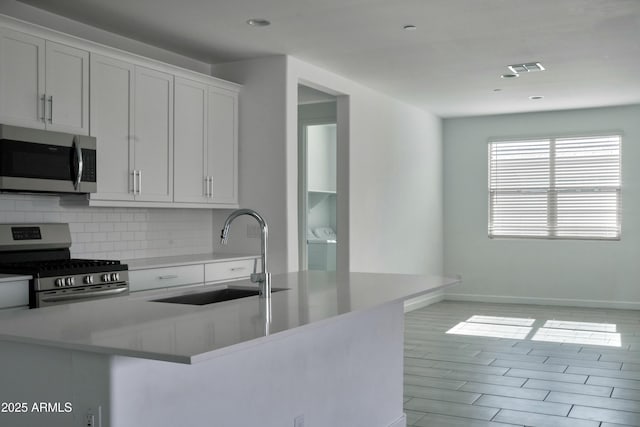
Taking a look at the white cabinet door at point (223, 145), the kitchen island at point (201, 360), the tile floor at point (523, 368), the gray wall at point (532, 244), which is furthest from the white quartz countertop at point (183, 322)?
the gray wall at point (532, 244)

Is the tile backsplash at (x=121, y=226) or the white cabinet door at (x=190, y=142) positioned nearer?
the tile backsplash at (x=121, y=226)

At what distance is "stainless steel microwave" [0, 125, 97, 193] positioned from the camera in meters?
3.86

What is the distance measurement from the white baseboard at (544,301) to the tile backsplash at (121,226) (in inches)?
179

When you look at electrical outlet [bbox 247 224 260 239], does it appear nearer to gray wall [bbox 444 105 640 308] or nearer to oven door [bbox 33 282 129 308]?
oven door [bbox 33 282 129 308]

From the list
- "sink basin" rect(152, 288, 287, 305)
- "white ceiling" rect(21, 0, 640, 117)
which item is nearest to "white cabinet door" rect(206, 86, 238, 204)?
"white ceiling" rect(21, 0, 640, 117)

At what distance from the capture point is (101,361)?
193cm

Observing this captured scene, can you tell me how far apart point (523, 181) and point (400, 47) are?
14.4ft

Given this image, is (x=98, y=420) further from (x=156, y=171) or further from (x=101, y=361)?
(x=156, y=171)

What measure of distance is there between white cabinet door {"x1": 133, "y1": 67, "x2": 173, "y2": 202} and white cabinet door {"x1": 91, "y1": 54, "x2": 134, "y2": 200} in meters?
0.08

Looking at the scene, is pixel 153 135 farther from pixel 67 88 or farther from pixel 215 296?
pixel 215 296

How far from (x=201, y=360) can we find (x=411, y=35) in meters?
3.86

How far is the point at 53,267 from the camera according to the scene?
387 cm

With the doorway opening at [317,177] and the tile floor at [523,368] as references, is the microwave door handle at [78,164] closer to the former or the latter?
the tile floor at [523,368]

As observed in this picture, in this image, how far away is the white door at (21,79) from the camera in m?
3.82
